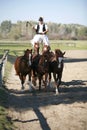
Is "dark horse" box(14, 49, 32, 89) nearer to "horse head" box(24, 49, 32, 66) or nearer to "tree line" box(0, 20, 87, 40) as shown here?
"horse head" box(24, 49, 32, 66)

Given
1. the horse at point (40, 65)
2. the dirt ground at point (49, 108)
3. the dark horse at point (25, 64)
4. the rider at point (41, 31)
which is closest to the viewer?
the dirt ground at point (49, 108)

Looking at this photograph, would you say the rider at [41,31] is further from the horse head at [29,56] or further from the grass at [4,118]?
the grass at [4,118]

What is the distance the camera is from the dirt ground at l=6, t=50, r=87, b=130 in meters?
9.80

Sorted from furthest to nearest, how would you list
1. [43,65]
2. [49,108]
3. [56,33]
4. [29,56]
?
[56,33]
[29,56]
[43,65]
[49,108]

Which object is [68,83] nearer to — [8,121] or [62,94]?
[62,94]

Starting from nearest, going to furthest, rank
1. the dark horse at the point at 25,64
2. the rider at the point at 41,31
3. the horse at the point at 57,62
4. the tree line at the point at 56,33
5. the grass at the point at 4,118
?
the grass at the point at 4,118 → the horse at the point at 57,62 → the dark horse at the point at 25,64 → the rider at the point at 41,31 → the tree line at the point at 56,33

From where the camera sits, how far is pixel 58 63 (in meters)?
14.4

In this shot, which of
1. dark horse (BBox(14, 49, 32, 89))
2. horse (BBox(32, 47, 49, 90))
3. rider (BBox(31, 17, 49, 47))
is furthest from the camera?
rider (BBox(31, 17, 49, 47))

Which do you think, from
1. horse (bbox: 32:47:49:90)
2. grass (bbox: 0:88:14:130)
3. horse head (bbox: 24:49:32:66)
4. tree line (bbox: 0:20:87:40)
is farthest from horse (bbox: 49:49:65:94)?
tree line (bbox: 0:20:87:40)

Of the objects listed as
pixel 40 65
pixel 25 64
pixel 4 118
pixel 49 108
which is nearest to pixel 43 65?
pixel 40 65

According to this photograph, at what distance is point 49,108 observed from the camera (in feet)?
38.4

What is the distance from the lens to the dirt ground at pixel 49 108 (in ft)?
32.1

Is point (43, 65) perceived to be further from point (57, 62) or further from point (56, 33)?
point (56, 33)

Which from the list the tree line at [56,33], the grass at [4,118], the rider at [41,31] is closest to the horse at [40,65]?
the rider at [41,31]
